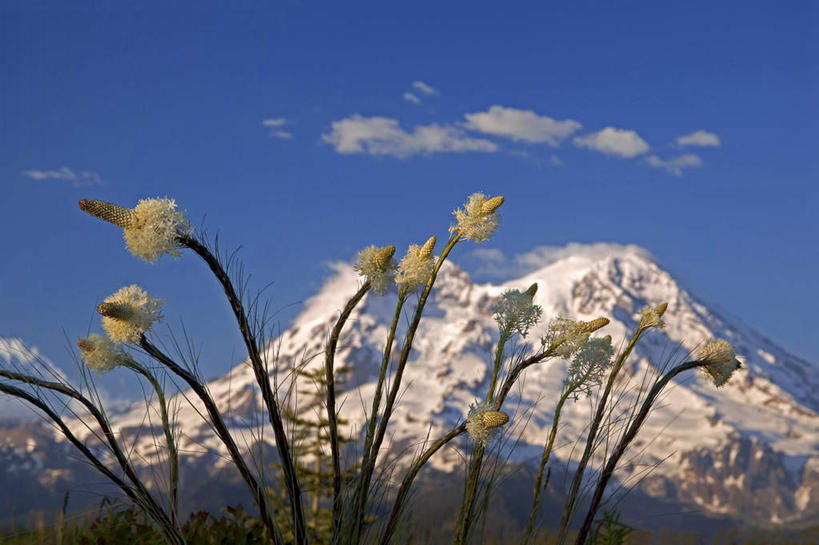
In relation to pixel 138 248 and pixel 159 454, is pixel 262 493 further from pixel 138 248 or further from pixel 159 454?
pixel 138 248

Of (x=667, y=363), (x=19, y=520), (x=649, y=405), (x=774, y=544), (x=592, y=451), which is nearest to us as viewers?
(x=649, y=405)

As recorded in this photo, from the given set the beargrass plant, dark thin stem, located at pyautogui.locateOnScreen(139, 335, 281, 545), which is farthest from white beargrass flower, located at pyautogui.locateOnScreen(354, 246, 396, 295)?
dark thin stem, located at pyautogui.locateOnScreen(139, 335, 281, 545)

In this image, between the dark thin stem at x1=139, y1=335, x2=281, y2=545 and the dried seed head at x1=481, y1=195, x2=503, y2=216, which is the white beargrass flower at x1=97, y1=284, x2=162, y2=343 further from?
the dried seed head at x1=481, y1=195, x2=503, y2=216

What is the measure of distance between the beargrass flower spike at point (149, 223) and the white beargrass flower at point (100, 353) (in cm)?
52

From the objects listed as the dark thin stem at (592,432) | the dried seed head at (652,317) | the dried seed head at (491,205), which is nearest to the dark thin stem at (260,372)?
the dried seed head at (491,205)

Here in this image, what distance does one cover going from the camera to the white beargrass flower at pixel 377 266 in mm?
2850

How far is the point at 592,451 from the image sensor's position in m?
3.23

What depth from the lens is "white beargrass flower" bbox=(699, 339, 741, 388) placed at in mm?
3195

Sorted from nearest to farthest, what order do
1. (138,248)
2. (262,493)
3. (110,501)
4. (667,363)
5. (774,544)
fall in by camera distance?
(138,248) → (262,493) → (667,363) → (110,501) → (774,544)

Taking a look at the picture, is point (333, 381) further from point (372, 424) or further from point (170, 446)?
point (170, 446)

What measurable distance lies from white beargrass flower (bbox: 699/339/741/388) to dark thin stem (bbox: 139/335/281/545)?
2.04 meters

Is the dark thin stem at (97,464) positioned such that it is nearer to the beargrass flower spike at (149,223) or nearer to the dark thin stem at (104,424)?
the dark thin stem at (104,424)

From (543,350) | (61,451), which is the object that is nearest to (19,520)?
(61,451)

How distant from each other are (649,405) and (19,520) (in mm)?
5023
